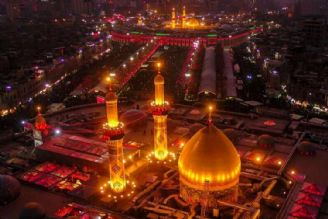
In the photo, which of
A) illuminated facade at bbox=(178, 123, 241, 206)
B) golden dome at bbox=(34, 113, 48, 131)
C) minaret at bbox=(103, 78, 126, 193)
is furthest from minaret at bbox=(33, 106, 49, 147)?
illuminated facade at bbox=(178, 123, 241, 206)

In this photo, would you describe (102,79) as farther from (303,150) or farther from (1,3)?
(1,3)

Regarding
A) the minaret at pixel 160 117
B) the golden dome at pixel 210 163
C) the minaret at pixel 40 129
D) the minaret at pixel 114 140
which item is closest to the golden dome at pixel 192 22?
the minaret at pixel 40 129

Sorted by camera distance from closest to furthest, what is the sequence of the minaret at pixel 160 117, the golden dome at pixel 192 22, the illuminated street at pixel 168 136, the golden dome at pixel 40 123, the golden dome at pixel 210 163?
the golden dome at pixel 210 163 < the illuminated street at pixel 168 136 < the minaret at pixel 160 117 < the golden dome at pixel 40 123 < the golden dome at pixel 192 22

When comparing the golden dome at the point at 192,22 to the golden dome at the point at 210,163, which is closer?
the golden dome at the point at 210,163

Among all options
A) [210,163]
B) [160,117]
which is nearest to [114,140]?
[160,117]

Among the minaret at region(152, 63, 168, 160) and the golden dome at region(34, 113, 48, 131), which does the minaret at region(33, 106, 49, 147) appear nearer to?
the golden dome at region(34, 113, 48, 131)

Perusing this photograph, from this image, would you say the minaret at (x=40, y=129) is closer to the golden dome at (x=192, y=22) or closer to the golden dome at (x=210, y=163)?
the golden dome at (x=210, y=163)

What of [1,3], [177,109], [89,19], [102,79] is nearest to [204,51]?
[102,79]
